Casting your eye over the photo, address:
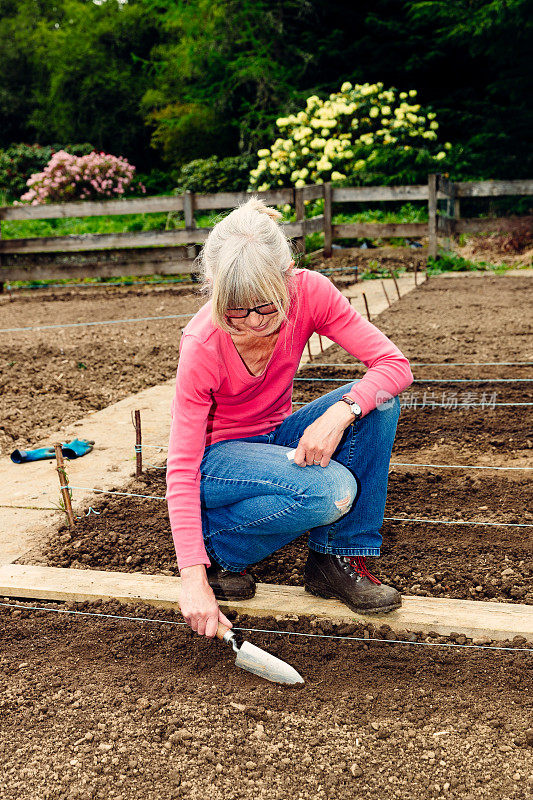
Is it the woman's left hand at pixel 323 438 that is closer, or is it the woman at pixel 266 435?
the woman at pixel 266 435

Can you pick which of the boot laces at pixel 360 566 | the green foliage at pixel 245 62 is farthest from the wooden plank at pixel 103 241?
the boot laces at pixel 360 566

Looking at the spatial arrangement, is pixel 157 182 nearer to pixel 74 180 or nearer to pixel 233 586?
pixel 74 180

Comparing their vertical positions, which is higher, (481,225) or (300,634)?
(481,225)

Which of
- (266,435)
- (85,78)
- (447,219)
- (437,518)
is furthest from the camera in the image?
(85,78)

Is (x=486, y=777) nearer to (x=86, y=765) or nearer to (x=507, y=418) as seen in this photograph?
(x=86, y=765)

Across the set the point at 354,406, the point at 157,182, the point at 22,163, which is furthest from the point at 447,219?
the point at 22,163

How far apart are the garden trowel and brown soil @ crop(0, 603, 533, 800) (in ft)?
0.14

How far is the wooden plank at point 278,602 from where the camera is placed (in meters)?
2.11

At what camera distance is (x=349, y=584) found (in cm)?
223

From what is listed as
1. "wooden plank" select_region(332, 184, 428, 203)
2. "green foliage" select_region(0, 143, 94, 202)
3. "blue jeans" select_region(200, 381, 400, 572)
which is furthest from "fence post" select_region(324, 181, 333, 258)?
"green foliage" select_region(0, 143, 94, 202)

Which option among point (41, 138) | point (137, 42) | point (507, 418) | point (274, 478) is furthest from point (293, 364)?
point (41, 138)

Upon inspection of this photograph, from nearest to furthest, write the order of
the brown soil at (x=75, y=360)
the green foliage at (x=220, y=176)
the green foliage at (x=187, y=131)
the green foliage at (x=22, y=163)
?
1. the brown soil at (x=75, y=360)
2. the green foliage at (x=220, y=176)
3. the green foliage at (x=187, y=131)
4. the green foliage at (x=22, y=163)

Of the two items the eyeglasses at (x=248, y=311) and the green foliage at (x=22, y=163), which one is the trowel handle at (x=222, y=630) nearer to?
the eyeglasses at (x=248, y=311)

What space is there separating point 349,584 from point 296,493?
1.16ft
